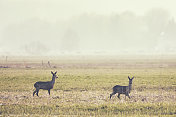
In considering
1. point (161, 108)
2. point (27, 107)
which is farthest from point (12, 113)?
point (161, 108)

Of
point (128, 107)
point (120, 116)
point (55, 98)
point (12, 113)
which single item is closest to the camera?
point (120, 116)

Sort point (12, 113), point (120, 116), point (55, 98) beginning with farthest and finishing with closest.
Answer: point (55, 98) < point (12, 113) < point (120, 116)

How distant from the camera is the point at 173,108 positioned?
58.5 ft

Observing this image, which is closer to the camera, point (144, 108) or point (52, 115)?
point (52, 115)

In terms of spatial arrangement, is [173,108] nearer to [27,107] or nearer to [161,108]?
[161,108]

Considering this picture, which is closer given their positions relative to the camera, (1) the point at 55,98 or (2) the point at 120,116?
(2) the point at 120,116

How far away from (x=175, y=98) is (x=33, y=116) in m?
10.9

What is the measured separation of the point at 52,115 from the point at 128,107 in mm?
4655

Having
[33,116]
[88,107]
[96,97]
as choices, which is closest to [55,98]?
[96,97]

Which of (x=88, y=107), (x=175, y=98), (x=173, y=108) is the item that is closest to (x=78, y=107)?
(x=88, y=107)

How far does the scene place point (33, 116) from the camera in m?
16.0

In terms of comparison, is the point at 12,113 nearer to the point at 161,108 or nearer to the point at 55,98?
the point at 55,98

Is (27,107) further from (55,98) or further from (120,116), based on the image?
(120,116)

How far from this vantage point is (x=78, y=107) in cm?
1822
